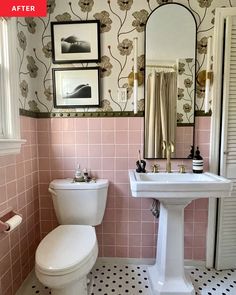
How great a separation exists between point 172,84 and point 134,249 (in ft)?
4.48

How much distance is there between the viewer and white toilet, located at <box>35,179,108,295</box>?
102 cm

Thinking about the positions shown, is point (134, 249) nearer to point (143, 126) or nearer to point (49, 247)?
point (49, 247)

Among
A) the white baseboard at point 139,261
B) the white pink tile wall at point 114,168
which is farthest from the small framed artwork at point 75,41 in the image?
the white baseboard at point 139,261

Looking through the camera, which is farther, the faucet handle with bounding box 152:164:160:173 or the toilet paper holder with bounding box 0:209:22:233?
the faucet handle with bounding box 152:164:160:173

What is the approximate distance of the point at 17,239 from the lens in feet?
4.44

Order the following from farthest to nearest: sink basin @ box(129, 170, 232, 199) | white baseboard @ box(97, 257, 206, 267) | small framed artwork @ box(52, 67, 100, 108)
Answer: white baseboard @ box(97, 257, 206, 267) → small framed artwork @ box(52, 67, 100, 108) → sink basin @ box(129, 170, 232, 199)

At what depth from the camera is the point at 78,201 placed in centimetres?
148

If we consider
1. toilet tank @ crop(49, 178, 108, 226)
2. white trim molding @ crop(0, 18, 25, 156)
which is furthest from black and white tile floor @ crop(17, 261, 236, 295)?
white trim molding @ crop(0, 18, 25, 156)

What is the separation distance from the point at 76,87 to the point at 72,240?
1092 millimetres

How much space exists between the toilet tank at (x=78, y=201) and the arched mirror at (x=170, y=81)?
49cm

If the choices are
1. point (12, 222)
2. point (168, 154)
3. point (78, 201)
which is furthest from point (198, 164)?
point (12, 222)

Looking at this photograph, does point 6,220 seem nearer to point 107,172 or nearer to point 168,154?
point 107,172

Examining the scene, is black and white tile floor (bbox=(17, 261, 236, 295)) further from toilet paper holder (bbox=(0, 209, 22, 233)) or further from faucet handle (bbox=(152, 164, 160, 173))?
faucet handle (bbox=(152, 164, 160, 173))

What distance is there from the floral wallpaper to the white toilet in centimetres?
64
